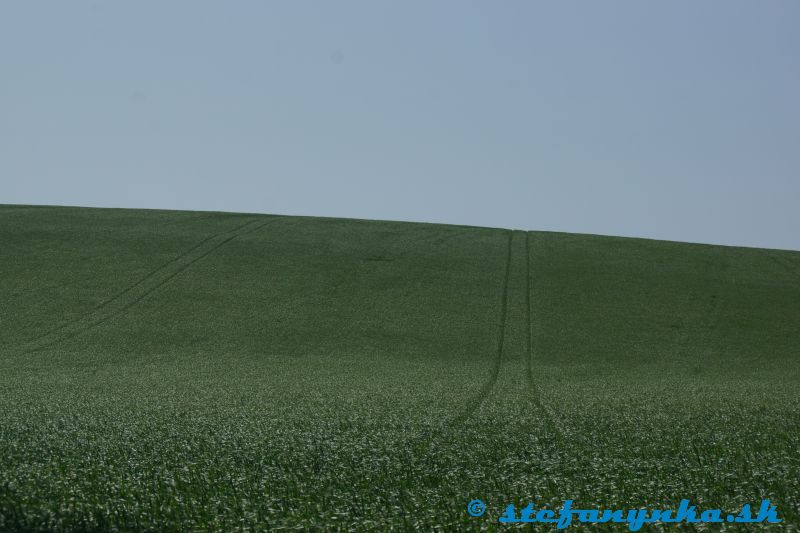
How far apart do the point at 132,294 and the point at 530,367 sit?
17.3 metres

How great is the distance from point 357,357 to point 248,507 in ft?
63.9

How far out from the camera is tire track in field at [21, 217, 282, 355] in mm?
29163

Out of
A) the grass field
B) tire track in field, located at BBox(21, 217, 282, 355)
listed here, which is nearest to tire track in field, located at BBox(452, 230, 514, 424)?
the grass field

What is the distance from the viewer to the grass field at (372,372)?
8.67 metres

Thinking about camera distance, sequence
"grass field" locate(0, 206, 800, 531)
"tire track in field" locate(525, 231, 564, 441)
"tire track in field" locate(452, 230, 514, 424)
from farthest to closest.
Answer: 1. "tire track in field" locate(452, 230, 514, 424)
2. "tire track in field" locate(525, 231, 564, 441)
3. "grass field" locate(0, 206, 800, 531)

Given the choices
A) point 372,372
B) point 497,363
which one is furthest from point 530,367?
point 372,372

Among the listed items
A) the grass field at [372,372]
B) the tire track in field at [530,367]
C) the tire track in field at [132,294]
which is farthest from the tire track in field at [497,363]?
the tire track in field at [132,294]

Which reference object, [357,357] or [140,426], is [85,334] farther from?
[140,426]

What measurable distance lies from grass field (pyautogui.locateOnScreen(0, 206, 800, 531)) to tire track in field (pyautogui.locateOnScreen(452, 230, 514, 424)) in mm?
133

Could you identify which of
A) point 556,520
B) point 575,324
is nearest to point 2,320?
point 575,324

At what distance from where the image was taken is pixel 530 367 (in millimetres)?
26453

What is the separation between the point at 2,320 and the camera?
3077 centimetres

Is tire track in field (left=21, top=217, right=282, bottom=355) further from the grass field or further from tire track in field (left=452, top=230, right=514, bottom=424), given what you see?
tire track in field (left=452, top=230, right=514, bottom=424)

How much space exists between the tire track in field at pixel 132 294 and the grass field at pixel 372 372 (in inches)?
5.8
